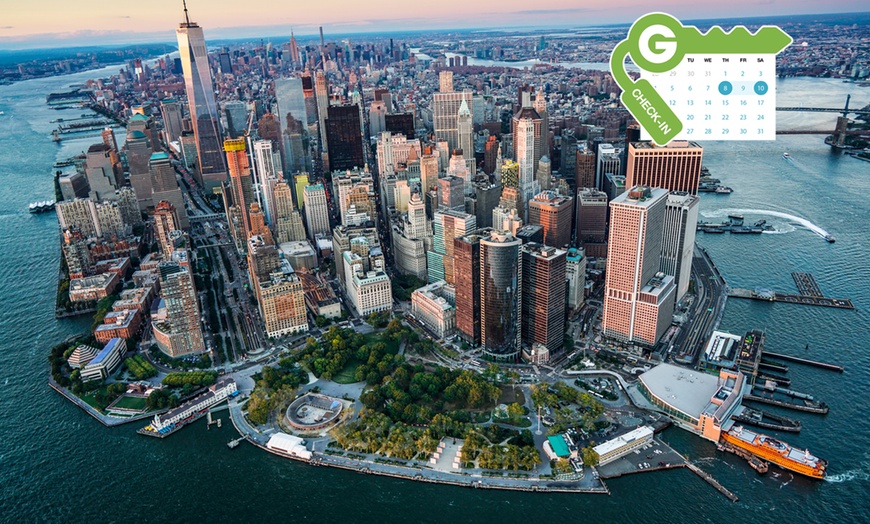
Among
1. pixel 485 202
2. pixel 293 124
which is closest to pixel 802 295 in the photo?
pixel 485 202

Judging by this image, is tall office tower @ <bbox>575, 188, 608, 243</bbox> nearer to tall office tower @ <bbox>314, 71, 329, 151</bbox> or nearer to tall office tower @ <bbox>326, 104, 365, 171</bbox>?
tall office tower @ <bbox>326, 104, 365, 171</bbox>

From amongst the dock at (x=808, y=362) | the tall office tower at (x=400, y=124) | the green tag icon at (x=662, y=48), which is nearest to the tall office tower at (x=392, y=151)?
the tall office tower at (x=400, y=124)

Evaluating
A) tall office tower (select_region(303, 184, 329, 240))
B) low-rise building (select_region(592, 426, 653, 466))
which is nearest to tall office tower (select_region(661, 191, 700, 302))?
low-rise building (select_region(592, 426, 653, 466))

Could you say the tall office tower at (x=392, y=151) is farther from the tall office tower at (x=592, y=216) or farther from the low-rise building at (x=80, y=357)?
the low-rise building at (x=80, y=357)

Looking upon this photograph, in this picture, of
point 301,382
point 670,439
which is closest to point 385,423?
point 301,382

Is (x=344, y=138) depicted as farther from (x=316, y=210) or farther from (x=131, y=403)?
(x=131, y=403)

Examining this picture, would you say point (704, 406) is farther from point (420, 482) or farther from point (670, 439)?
point (420, 482)
